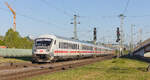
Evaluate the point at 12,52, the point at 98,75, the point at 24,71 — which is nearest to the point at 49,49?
the point at 24,71

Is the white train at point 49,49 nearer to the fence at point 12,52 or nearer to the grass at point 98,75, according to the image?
the grass at point 98,75

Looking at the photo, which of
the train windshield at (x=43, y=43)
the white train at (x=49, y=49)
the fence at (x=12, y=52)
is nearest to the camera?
the white train at (x=49, y=49)

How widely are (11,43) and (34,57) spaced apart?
52.3 metres

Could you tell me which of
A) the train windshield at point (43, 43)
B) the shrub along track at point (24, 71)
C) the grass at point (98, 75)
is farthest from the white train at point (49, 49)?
the grass at point (98, 75)

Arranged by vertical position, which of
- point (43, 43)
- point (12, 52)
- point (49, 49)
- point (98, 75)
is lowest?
point (98, 75)

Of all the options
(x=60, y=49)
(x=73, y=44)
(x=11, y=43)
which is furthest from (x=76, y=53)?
(x=11, y=43)

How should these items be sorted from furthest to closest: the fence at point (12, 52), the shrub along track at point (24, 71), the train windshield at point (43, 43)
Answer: the fence at point (12, 52) < the train windshield at point (43, 43) < the shrub along track at point (24, 71)

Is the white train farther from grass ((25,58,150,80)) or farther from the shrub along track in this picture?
grass ((25,58,150,80))

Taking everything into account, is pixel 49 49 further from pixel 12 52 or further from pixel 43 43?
pixel 12 52

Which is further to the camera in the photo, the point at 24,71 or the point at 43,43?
the point at 43,43

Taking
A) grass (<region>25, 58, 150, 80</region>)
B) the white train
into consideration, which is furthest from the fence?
grass (<region>25, 58, 150, 80</region>)

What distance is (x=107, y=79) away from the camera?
12844mm

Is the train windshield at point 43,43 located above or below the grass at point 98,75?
above

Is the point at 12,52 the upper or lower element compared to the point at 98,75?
upper
